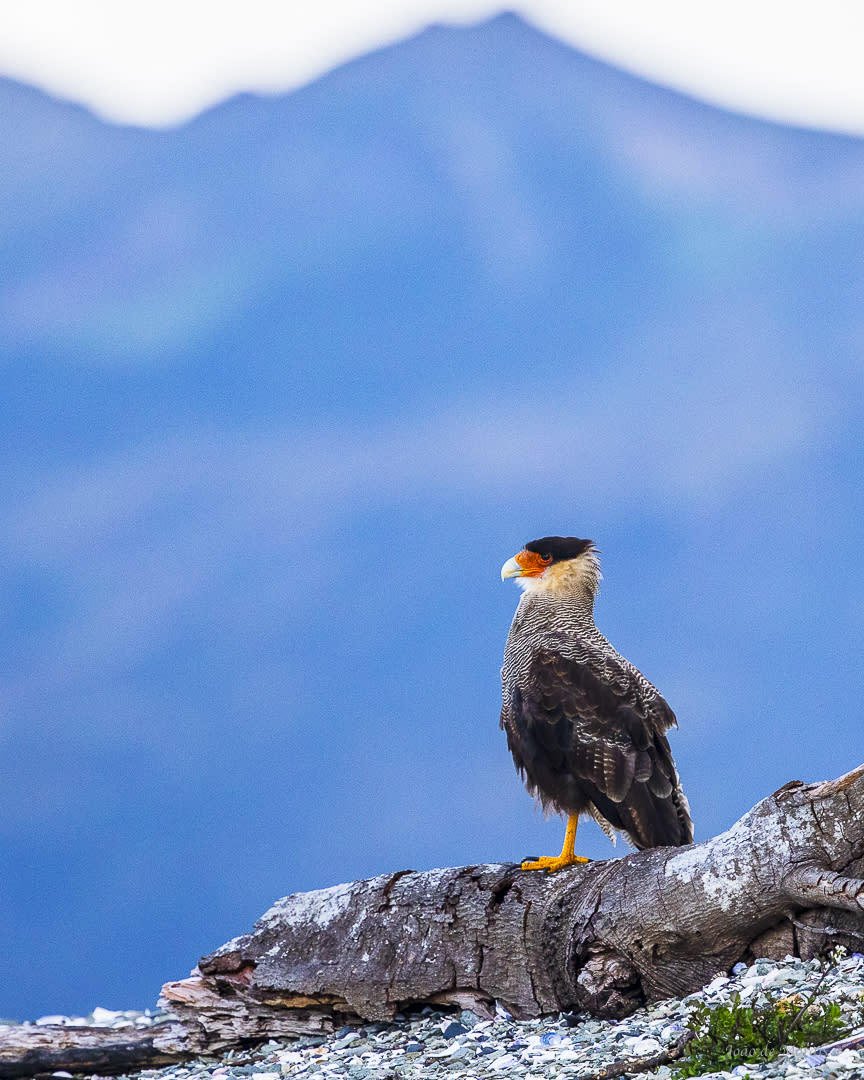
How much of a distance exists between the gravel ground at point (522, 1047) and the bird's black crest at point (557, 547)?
2986 mm

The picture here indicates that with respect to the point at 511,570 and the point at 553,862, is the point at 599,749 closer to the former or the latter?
the point at 553,862

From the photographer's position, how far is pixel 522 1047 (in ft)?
17.6

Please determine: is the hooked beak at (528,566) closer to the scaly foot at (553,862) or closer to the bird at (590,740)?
the bird at (590,740)

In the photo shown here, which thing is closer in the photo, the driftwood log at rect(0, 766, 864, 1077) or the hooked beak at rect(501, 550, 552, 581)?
the driftwood log at rect(0, 766, 864, 1077)

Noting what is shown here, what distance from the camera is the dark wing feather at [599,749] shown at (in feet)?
21.4

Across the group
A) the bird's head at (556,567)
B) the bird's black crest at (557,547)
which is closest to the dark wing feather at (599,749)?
the bird's head at (556,567)

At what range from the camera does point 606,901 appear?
19.4ft

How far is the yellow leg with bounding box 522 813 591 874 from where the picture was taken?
6473 mm

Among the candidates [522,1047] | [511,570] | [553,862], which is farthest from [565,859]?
[511,570]

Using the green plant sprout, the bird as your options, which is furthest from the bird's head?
the green plant sprout

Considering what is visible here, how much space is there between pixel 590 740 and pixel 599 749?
0.07m

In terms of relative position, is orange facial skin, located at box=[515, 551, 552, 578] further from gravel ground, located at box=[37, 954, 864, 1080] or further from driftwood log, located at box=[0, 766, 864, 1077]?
gravel ground, located at box=[37, 954, 864, 1080]

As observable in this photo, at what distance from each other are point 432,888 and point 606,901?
41.3 inches

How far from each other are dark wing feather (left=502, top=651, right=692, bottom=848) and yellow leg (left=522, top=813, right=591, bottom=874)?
0.34ft
